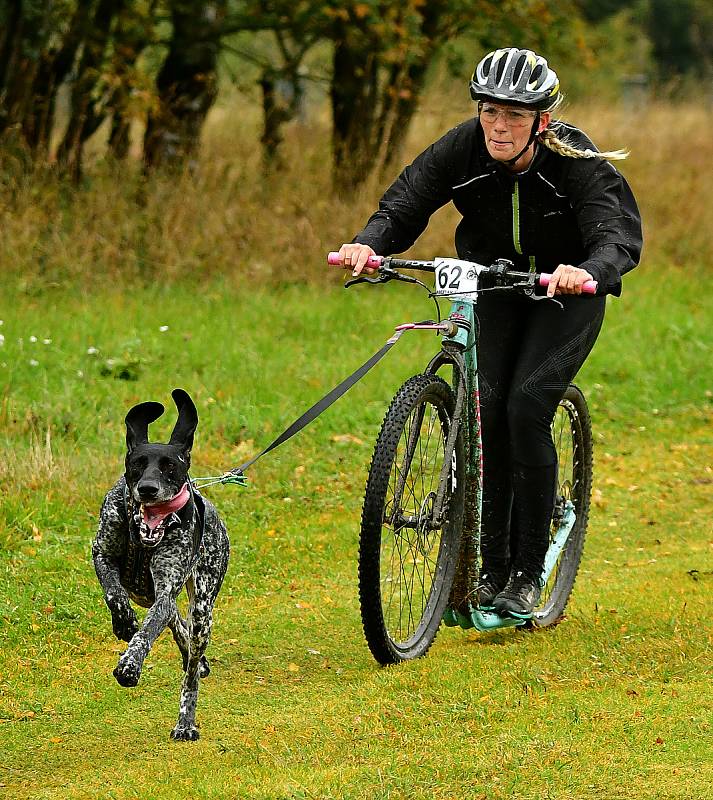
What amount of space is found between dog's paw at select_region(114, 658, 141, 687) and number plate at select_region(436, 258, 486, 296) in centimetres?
196

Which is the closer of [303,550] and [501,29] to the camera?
[303,550]

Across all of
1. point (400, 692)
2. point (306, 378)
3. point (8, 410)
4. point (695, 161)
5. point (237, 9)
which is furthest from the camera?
point (695, 161)

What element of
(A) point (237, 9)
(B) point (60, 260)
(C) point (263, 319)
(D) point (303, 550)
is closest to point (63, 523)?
(D) point (303, 550)

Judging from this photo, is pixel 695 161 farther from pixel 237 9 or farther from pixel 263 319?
pixel 263 319

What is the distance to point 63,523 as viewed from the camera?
730 centimetres

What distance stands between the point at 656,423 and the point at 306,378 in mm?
2567

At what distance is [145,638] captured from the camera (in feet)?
13.1

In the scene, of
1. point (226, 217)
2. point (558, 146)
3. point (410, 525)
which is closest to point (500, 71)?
point (558, 146)

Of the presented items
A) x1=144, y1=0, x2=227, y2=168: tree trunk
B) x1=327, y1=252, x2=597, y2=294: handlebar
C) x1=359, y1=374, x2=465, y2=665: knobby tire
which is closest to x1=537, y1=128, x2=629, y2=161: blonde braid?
x1=327, y1=252, x2=597, y2=294: handlebar

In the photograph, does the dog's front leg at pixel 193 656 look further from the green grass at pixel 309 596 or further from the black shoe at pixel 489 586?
the black shoe at pixel 489 586

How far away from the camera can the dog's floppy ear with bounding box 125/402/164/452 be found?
13.8 ft

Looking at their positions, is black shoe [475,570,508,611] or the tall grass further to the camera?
the tall grass

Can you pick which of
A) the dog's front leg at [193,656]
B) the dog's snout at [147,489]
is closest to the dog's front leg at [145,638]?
the dog's front leg at [193,656]

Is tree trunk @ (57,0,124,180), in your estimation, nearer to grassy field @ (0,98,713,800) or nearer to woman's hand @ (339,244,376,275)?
grassy field @ (0,98,713,800)
